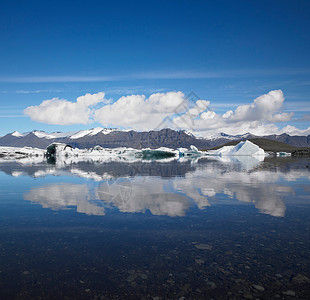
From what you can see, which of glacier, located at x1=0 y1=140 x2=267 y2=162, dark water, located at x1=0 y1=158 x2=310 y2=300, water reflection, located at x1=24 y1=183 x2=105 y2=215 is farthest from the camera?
glacier, located at x1=0 y1=140 x2=267 y2=162

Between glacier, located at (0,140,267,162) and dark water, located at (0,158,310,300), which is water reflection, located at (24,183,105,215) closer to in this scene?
dark water, located at (0,158,310,300)

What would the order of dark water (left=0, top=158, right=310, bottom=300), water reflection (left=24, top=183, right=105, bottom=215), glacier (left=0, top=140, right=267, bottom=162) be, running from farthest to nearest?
1. glacier (left=0, top=140, right=267, bottom=162)
2. water reflection (left=24, top=183, right=105, bottom=215)
3. dark water (left=0, top=158, right=310, bottom=300)

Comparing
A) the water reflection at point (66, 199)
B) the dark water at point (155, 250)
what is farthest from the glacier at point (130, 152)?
the dark water at point (155, 250)

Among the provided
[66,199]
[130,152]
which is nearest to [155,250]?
[66,199]

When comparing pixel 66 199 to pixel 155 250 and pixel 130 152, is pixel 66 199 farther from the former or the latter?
pixel 130 152

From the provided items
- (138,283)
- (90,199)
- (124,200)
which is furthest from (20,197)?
(138,283)

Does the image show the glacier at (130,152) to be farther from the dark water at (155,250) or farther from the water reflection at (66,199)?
the dark water at (155,250)

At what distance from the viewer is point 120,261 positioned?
21.3ft

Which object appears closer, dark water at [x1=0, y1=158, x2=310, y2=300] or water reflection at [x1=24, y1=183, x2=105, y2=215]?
dark water at [x1=0, y1=158, x2=310, y2=300]

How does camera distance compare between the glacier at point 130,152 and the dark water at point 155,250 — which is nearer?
the dark water at point 155,250

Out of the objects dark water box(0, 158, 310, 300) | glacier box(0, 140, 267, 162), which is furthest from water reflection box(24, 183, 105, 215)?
glacier box(0, 140, 267, 162)

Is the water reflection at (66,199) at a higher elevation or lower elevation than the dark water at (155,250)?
higher

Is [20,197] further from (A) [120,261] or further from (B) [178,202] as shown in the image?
(A) [120,261]

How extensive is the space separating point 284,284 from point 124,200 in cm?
965
